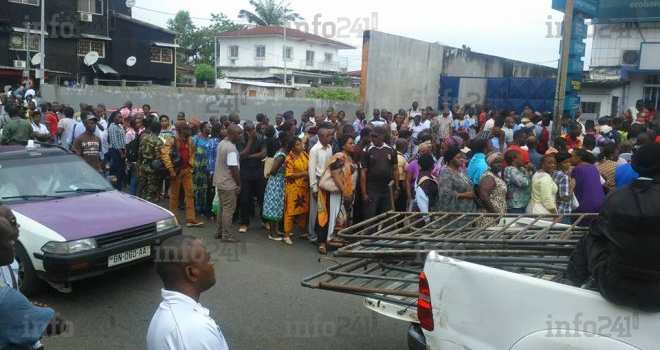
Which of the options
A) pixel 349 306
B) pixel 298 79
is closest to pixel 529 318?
pixel 349 306

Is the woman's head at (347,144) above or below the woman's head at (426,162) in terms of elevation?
above

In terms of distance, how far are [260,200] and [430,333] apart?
6.19 m

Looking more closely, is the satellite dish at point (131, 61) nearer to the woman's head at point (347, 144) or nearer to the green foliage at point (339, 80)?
the green foliage at point (339, 80)

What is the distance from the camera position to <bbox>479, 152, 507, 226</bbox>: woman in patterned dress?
649cm

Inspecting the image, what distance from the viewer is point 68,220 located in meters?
5.53

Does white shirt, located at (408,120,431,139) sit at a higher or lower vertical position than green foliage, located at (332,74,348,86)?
lower

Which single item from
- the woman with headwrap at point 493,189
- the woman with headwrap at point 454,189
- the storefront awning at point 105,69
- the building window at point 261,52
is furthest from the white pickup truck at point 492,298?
the building window at point 261,52

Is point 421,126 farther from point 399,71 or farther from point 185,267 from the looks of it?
point 185,267

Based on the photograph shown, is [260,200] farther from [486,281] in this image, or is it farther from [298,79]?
[298,79]

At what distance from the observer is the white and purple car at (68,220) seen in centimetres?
529

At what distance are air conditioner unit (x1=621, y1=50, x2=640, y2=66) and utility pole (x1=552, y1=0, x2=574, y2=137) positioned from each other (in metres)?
7.30

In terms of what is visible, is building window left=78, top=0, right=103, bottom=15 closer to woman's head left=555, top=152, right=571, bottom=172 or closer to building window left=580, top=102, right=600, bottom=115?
building window left=580, top=102, right=600, bottom=115

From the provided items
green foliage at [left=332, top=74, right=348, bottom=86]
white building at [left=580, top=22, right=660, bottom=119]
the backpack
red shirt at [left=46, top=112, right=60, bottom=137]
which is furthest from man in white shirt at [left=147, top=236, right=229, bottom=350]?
green foliage at [left=332, top=74, right=348, bottom=86]

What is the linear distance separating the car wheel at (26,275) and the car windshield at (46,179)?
0.70 metres
